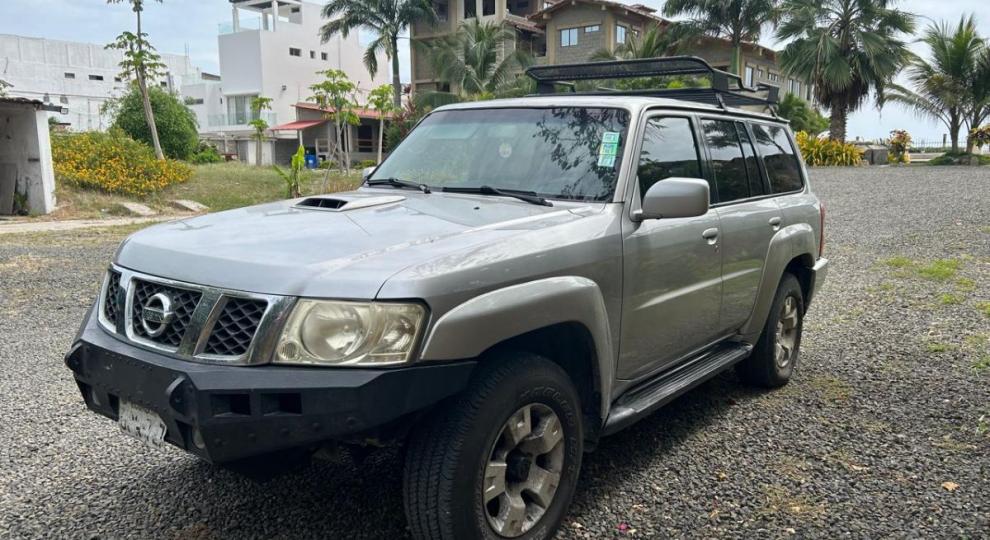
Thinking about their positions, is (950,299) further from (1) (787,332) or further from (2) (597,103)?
(2) (597,103)

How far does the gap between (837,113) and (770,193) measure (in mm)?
29119

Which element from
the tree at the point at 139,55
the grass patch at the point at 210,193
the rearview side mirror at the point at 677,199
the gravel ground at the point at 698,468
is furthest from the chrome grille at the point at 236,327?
the tree at the point at 139,55

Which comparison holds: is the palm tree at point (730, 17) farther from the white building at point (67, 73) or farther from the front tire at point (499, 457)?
the white building at point (67, 73)

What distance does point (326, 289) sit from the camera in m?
2.43

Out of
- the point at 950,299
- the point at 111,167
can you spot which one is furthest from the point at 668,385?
the point at 111,167

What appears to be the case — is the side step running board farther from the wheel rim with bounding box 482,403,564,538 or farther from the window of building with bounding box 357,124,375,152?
the window of building with bounding box 357,124,375,152

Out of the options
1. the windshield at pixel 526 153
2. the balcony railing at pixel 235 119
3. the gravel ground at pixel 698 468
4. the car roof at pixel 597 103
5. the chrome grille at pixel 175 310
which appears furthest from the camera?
the balcony railing at pixel 235 119

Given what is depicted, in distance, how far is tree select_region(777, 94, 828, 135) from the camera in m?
32.8

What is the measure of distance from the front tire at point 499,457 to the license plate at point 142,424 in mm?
866

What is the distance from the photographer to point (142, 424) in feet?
8.80

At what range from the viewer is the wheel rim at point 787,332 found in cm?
516

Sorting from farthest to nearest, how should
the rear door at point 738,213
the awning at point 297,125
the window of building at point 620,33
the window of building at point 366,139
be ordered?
the window of building at point 366,139
the awning at point 297,125
the window of building at point 620,33
the rear door at point 738,213

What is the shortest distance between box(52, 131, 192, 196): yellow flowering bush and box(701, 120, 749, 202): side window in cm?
1811

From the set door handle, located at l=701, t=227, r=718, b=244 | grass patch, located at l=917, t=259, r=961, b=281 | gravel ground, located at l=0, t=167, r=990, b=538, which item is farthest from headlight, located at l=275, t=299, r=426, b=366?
grass patch, located at l=917, t=259, r=961, b=281
